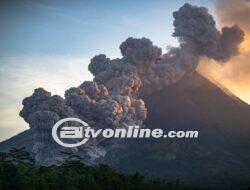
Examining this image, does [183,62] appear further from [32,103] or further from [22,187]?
[22,187]

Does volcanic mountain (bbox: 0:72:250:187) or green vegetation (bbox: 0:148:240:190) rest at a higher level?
volcanic mountain (bbox: 0:72:250:187)

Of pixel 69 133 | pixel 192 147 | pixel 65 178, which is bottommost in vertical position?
pixel 65 178

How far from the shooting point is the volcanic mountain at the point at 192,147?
13662 cm

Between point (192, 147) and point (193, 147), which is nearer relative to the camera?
point (193, 147)

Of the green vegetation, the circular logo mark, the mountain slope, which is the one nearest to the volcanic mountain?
the mountain slope

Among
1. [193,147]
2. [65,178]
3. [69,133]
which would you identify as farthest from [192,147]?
[65,178]

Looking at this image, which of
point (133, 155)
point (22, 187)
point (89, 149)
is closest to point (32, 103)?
point (89, 149)

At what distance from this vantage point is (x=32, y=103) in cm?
13212

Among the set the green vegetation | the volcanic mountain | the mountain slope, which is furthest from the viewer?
the mountain slope

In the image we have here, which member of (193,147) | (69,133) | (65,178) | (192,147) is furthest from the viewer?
(192,147)

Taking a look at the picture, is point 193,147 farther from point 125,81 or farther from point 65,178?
point 65,178

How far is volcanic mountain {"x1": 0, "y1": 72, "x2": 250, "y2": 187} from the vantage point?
13662 centimetres

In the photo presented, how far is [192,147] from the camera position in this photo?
164 m

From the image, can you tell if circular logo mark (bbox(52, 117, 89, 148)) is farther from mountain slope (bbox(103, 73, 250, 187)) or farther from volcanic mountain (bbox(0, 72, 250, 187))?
mountain slope (bbox(103, 73, 250, 187))
